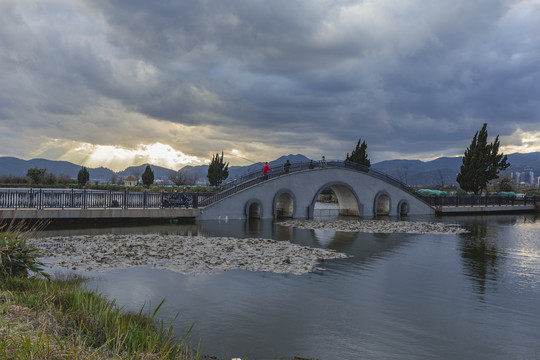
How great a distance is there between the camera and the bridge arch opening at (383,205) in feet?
137

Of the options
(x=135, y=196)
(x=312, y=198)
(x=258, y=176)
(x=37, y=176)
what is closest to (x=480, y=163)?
(x=312, y=198)

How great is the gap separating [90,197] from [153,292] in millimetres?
17176

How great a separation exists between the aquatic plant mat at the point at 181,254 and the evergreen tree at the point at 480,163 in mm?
48449

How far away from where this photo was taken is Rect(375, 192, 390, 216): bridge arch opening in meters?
41.7

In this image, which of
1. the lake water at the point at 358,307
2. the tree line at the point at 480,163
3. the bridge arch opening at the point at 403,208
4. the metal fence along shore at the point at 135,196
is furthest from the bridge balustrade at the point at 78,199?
the tree line at the point at 480,163

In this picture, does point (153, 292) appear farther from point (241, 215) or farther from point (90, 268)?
point (241, 215)

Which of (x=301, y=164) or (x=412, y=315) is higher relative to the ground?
(x=301, y=164)

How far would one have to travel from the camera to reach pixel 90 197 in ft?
79.6

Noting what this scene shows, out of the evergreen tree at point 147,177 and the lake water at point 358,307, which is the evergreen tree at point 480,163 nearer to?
the lake water at point 358,307

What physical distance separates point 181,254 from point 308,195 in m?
21.4

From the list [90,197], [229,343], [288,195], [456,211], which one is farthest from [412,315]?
[456,211]

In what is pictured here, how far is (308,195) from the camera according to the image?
3472 cm

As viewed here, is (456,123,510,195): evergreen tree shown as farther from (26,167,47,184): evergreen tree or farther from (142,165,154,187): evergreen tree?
(26,167,47,184): evergreen tree

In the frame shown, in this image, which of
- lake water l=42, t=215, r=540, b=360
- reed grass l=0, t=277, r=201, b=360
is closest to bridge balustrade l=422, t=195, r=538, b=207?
lake water l=42, t=215, r=540, b=360
